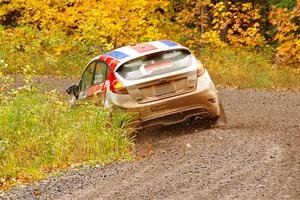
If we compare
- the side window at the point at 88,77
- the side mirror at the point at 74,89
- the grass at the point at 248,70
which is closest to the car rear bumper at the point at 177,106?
the side window at the point at 88,77

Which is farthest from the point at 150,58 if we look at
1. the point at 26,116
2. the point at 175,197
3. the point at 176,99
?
the point at 175,197

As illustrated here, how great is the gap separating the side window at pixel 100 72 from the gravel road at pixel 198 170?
4.04 feet

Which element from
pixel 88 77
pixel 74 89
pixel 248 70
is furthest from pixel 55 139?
pixel 248 70

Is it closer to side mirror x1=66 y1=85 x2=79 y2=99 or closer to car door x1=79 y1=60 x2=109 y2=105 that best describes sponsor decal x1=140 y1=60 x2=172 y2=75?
car door x1=79 y1=60 x2=109 y2=105

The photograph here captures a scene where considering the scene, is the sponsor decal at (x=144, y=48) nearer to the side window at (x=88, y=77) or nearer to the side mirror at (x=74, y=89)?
the side window at (x=88, y=77)

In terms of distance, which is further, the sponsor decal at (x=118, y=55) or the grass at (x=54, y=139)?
the sponsor decal at (x=118, y=55)

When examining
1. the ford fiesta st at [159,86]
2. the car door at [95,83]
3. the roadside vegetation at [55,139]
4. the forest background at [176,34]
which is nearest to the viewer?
the roadside vegetation at [55,139]

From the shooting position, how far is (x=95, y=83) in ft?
34.3

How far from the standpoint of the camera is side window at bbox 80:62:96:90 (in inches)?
425

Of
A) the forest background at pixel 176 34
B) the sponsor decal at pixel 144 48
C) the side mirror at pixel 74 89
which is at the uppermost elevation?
the sponsor decal at pixel 144 48

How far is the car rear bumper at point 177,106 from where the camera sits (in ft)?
30.2

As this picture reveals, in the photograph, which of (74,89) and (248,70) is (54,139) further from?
(248,70)

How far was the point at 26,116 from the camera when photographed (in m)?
9.66

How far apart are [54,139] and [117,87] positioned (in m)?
1.37
